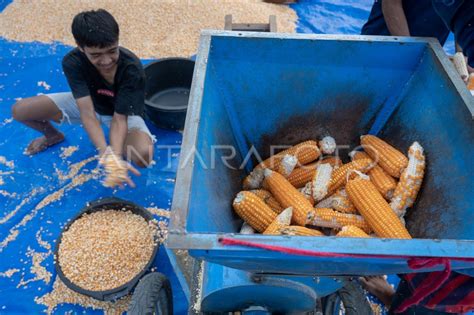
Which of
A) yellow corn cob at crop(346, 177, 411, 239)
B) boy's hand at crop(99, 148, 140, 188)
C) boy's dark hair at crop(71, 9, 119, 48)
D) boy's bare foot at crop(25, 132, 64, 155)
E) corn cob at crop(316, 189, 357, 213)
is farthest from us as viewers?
boy's bare foot at crop(25, 132, 64, 155)

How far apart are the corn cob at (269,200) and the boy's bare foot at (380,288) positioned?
99cm

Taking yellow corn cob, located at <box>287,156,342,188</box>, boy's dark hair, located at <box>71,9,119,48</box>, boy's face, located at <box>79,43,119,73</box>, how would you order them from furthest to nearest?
boy's face, located at <box>79,43,119,73</box>, boy's dark hair, located at <box>71,9,119,48</box>, yellow corn cob, located at <box>287,156,342,188</box>

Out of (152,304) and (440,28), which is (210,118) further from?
(440,28)

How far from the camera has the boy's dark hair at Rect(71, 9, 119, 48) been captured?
89.9 inches

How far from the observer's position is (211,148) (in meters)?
1.76

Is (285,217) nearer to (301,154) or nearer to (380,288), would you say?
(301,154)

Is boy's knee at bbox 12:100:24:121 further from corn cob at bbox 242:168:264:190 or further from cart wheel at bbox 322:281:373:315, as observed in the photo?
cart wheel at bbox 322:281:373:315

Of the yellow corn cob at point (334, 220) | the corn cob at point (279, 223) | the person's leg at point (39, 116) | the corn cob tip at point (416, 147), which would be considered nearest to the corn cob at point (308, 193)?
the yellow corn cob at point (334, 220)

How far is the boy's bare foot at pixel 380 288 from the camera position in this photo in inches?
98.1

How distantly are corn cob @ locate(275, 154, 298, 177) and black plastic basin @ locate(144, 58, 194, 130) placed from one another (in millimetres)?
1498

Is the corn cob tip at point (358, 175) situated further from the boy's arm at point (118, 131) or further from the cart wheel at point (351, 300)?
the boy's arm at point (118, 131)

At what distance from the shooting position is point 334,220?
1.80 m

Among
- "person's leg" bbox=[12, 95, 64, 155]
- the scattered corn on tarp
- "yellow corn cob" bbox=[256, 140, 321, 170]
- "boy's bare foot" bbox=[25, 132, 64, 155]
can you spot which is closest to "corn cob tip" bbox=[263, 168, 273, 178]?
"yellow corn cob" bbox=[256, 140, 321, 170]

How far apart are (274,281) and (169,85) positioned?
9.33 ft
